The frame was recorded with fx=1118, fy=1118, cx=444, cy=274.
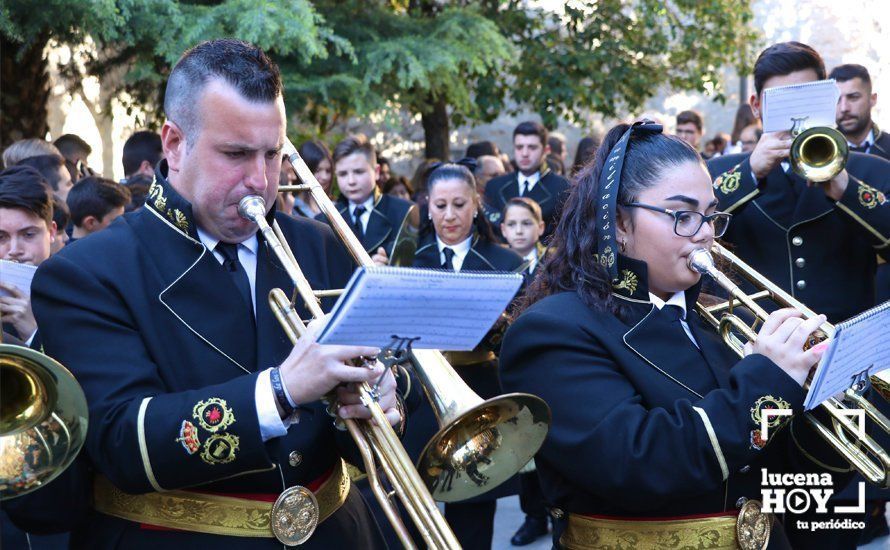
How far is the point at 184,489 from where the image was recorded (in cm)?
259

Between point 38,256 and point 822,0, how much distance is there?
59.6ft

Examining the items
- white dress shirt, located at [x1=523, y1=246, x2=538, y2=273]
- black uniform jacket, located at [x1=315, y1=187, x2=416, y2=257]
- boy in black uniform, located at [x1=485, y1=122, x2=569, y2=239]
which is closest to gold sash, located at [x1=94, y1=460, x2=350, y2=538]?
white dress shirt, located at [x1=523, y1=246, x2=538, y2=273]

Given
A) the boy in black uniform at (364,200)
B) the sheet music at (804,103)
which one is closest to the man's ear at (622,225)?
the sheet music at (804,103)

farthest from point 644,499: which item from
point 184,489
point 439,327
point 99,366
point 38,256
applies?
point 38,256

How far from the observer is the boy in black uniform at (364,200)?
828 cm

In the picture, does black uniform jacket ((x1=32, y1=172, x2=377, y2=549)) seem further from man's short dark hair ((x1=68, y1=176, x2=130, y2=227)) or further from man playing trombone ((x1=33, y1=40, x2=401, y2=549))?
man's short dark hair ((x1=68, y1=176, x2=130, y2=227))

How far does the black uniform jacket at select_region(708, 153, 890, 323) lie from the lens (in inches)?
180

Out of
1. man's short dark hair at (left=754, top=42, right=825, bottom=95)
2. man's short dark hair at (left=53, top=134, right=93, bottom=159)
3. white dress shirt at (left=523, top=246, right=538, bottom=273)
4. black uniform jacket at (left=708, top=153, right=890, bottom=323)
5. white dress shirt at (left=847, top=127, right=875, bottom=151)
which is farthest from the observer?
man's short dark hair at (left=53, top=134, right=93, bottom=159)

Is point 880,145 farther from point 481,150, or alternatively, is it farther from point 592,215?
point 481,150

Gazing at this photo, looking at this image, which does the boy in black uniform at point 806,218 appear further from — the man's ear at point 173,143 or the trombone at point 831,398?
the man's ear at point 173,143

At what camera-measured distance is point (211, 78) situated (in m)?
2.63

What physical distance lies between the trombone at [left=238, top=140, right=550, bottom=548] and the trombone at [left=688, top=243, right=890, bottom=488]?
0.70m

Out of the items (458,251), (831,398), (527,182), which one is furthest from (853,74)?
(527,182)

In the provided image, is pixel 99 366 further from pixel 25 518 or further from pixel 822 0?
pixel 822 0
